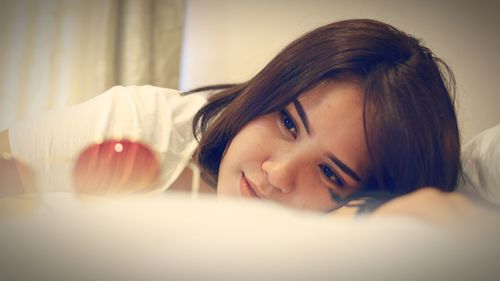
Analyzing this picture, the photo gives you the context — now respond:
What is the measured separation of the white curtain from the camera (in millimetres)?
416

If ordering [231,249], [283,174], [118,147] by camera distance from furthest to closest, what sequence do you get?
[118,147], [283,174], [231,249]

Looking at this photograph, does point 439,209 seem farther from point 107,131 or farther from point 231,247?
point 107,131

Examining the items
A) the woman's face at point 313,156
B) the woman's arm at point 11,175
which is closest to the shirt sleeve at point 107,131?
the woman's arm at point 11,175

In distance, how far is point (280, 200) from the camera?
1.13ft

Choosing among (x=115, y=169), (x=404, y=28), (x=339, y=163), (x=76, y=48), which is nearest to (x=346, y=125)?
(x=339, y=163)

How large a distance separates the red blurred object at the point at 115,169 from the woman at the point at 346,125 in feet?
0.05

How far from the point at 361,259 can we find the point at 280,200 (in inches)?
6.2

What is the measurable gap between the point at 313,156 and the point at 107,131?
33cm

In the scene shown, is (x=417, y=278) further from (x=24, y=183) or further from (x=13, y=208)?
(x=24, y=183)

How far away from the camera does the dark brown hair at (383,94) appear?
38 cm

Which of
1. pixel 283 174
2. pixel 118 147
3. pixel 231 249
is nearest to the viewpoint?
pixel 231 249

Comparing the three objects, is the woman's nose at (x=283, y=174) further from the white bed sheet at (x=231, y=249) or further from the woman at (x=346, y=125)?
the white bed sheet at (x=231, y=249)

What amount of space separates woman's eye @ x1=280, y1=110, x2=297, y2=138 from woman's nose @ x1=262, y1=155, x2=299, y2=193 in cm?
5

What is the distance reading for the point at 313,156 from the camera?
0.39 m
